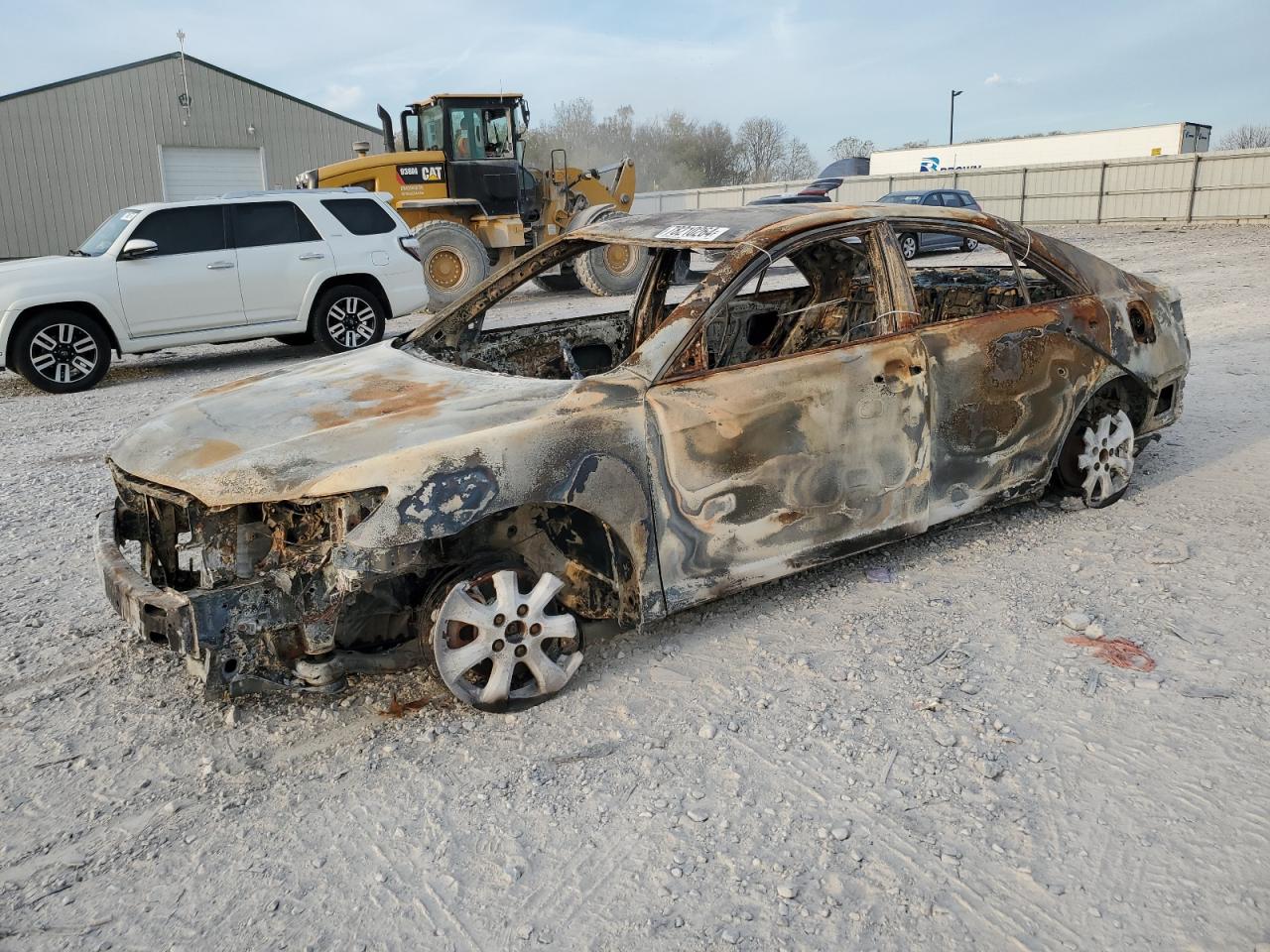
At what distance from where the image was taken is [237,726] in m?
3.22

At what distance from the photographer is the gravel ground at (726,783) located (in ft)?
7.73

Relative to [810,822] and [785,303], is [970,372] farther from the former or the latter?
[810,822]

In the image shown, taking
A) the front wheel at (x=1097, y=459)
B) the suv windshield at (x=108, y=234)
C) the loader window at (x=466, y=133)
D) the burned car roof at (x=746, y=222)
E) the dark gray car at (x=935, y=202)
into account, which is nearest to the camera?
the burned car roof at (x=746, y=222)

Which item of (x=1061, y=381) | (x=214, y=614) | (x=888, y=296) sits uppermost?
(x=888, y=296)

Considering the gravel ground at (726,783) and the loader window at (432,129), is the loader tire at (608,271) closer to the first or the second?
the loader window at (432,129)

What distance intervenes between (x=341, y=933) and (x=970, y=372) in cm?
311

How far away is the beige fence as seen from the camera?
26.9 metres

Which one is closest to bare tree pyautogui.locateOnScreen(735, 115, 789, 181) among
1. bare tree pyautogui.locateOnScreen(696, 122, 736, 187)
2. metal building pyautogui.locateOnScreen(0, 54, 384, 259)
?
bare tree pyautogui.locateOnScreen(696, 122, 736, 187)

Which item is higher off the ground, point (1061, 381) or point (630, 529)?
point (1061, 381)

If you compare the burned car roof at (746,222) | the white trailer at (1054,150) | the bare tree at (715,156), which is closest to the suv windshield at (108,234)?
the burned car roof at (746,222)

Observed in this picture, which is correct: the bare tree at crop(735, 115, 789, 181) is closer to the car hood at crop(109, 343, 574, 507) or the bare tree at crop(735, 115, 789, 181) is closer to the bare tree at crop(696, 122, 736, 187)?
the bare tree at crop(696, 122, 736, 187)

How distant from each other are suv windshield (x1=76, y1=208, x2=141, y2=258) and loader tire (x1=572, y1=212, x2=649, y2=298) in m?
6.38

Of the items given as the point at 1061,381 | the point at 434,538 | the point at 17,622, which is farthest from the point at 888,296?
the point at 17,622

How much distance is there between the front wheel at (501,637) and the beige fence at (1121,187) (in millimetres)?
22191
